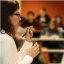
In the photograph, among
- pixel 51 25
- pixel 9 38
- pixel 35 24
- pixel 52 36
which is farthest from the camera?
pixel 35 24

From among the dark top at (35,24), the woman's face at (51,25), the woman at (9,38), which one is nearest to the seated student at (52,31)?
the woman's face at (51,25)

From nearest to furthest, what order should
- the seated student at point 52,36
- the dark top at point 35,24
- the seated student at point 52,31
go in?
the seated student at point 52,36, the seated student at point 52,31, the dark top at point 35,24

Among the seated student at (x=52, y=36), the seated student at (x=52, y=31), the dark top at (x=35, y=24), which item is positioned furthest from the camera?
the dark top at (x=35, y=24)

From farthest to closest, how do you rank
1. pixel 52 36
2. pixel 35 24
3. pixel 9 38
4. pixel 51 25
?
pixel 35 24 → pixel 51 25 → pixel 52 36 → pixel 9 38

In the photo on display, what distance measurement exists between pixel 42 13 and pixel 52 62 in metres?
2.06

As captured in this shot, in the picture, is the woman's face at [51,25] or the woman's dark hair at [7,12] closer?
the woman's dark hair at [7,12]

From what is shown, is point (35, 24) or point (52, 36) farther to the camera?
point (35, 24)

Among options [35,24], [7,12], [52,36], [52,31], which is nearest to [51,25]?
[52,31]

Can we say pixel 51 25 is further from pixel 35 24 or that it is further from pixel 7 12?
pixel 7 12

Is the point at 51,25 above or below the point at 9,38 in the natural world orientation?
below

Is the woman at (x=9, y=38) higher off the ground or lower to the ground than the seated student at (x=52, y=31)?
higher

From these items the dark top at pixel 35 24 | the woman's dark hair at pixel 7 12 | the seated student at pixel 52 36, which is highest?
the woman's dark hair at pixel 7 12

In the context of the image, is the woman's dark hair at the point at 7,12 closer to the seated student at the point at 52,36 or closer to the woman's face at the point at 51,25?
the seated student at the point at 52,36

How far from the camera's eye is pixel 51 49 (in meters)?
2.99
